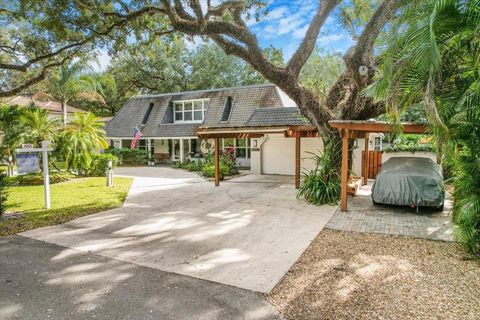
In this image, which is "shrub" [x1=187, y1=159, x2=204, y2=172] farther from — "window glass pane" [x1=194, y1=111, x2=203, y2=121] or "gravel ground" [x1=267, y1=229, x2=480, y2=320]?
"gravel ground" [x1=267, y1=229, x2=480, y2=320]

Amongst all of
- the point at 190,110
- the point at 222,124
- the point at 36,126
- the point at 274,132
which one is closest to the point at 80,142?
the point at 36,126

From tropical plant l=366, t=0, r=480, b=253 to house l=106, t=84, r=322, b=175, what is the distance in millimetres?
6811

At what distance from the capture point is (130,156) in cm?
2423

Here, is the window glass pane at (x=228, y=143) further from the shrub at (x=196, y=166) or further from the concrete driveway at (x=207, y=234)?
the concrete driveway at (x=207, y=234)

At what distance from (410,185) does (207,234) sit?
6075mm

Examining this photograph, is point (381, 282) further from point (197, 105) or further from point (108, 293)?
point (197, 105)

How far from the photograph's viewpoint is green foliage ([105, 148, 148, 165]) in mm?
24075

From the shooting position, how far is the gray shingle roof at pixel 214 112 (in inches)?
712

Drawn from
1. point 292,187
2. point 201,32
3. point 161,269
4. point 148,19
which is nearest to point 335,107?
point 292,187

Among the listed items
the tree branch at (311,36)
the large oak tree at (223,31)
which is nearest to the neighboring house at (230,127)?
the large oak tree at (223,31)

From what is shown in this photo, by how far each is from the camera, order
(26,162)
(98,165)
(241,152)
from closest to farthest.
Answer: (26,162)
(98,165)
(241,152)

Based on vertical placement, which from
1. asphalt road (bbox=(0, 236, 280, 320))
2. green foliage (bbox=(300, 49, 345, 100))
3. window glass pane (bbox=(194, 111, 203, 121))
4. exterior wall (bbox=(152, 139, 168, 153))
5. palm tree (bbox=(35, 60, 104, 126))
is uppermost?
green foliage (bbox=(300, 49, 345, 100))

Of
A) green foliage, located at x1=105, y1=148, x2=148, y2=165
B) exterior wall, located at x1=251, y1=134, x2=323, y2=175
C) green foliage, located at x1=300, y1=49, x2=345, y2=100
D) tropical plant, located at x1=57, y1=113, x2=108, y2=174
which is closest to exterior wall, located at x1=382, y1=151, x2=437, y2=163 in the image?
exterior wall, located at x1=251, y1=134, x2=323, y2=175

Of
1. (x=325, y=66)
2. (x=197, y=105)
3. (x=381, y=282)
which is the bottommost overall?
(x=381, y=282)
